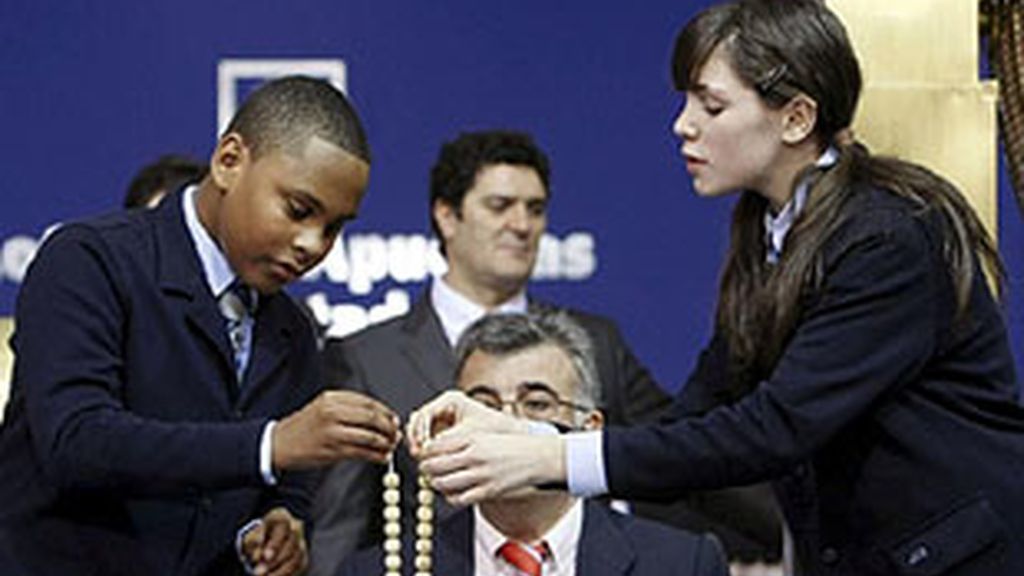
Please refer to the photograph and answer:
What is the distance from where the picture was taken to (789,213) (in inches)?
97.8

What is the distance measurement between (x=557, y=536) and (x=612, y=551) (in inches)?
3.1

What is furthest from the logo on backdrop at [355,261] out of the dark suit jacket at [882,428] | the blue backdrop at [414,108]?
the dark suit jacket at [882,428]

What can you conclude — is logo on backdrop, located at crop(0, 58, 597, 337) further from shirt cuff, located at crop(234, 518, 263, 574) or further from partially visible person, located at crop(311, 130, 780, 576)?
shirt cuff, located at crop(234, 518, 263, 574)

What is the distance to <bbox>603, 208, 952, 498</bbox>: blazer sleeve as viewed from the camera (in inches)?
92.8

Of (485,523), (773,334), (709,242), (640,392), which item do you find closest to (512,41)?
(709,242)

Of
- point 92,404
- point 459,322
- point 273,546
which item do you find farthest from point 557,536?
point 459,322

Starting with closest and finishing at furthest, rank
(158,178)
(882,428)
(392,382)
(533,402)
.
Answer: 1. (882,428)
2. (533,402)
3. (392,382)
4. (158,178)

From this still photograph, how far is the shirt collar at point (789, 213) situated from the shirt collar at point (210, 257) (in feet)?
2.15

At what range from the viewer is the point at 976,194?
267 cm

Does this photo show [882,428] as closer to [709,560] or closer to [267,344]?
[709,560]

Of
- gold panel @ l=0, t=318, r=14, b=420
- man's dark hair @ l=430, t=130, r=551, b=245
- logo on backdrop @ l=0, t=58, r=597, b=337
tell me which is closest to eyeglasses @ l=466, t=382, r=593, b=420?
gold panel @ l=0, t=318, r=14, b=420

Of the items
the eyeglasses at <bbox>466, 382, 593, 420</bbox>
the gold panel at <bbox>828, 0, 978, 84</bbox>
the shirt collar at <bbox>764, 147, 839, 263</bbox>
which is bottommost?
the eyeglasses at <bbox>466, 382, 593, 420</bbox>

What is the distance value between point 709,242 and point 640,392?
0.65m

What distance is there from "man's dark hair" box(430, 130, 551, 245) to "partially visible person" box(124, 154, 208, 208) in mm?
441
